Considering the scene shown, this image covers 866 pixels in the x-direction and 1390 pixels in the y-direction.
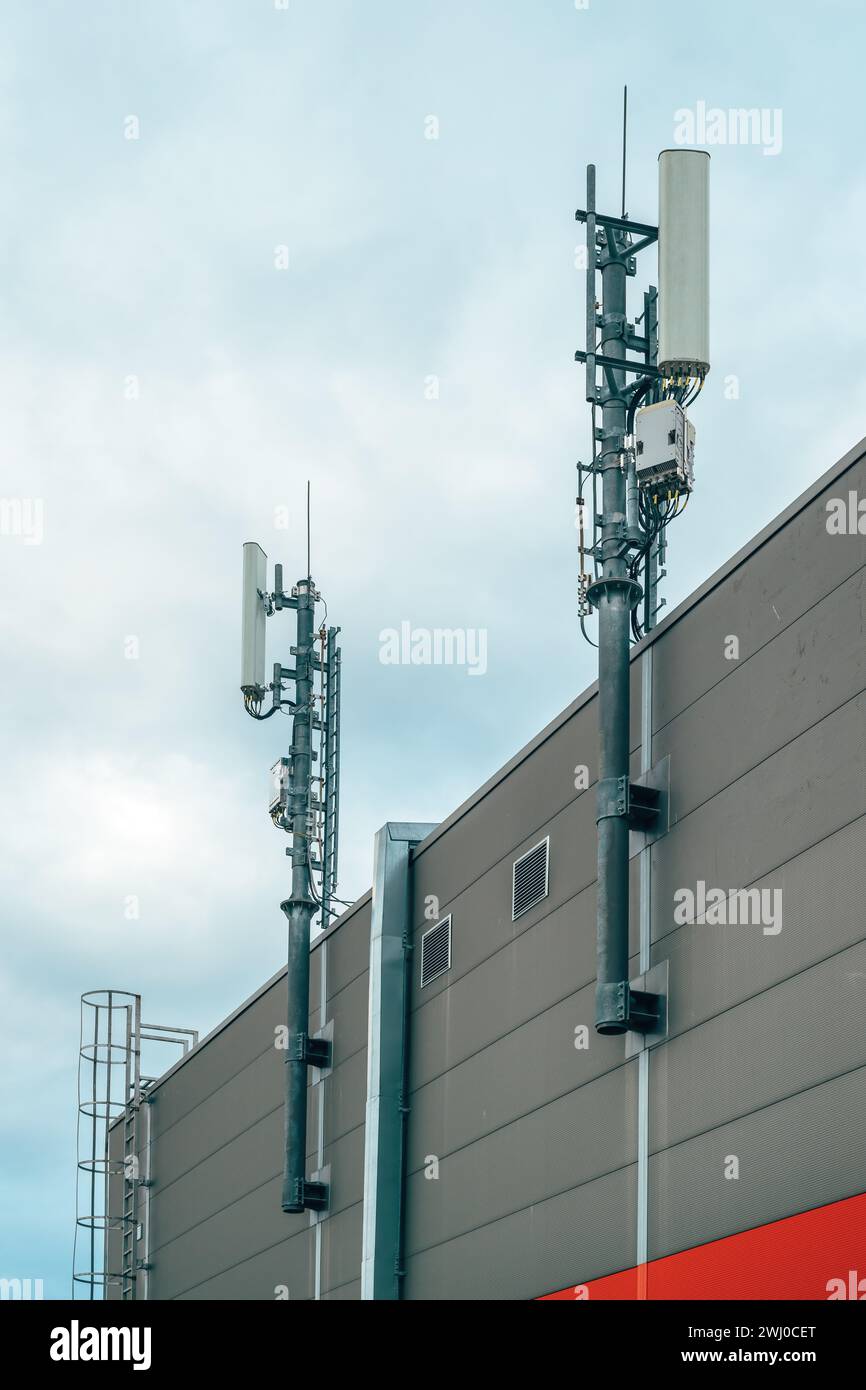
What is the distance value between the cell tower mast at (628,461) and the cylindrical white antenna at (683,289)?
0.01 meters

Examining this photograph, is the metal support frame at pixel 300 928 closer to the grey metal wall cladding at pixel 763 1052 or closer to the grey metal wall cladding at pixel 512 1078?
the grey metal wall cladding at pixel 512 1078

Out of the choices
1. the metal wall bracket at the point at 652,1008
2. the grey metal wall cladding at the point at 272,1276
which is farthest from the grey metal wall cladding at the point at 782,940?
the grey metal wall cladding at the point at 272,1276

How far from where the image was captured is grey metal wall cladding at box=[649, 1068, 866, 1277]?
634 inches

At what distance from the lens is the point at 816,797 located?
56.7 ft

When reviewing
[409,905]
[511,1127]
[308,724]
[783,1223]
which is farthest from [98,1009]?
[783,1223]

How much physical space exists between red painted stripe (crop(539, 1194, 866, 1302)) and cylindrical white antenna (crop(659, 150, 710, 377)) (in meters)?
8.64

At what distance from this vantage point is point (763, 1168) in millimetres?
17250

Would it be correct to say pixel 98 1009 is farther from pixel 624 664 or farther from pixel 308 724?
pixel 624 664

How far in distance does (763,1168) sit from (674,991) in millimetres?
2421

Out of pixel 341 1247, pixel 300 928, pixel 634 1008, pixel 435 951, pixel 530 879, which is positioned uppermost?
pixel 300 928

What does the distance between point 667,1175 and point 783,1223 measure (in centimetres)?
221

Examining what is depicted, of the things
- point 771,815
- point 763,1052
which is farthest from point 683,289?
point 763,1052

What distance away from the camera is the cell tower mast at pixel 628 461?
19.8 meters

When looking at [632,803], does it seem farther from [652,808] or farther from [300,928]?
[300,928]
